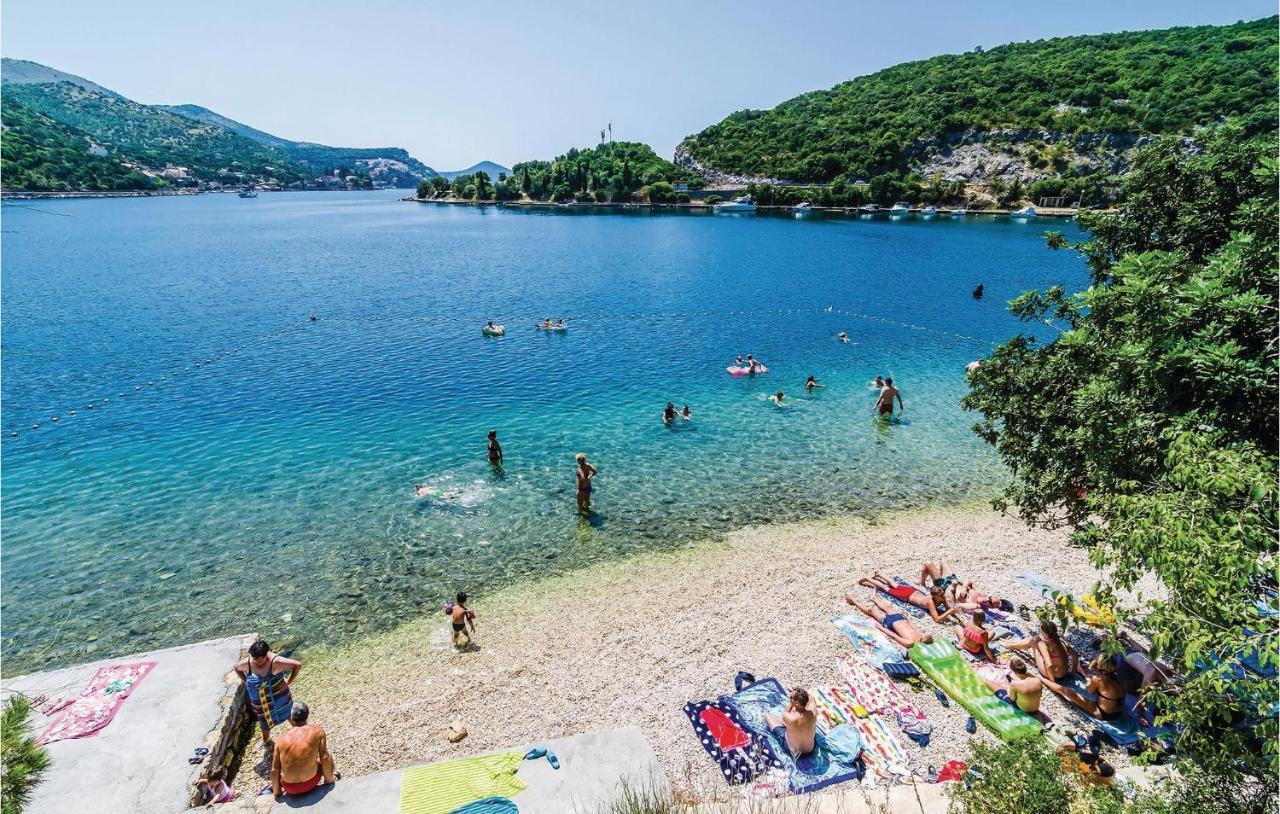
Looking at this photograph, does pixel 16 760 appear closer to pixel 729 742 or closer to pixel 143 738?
pixel 143 738

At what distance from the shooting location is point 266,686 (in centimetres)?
1132

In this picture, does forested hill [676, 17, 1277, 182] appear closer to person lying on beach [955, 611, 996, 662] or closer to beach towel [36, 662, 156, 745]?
person lying on beach [955, 611, 996, 662]

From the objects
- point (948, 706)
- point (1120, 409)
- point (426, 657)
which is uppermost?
point (1120, 409)

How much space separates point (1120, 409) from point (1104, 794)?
18.0 ft

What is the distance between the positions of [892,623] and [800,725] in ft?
16.7

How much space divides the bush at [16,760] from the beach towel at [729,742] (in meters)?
9.03

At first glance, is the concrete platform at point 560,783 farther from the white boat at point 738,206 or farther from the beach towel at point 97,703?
the white boat at point 738,206

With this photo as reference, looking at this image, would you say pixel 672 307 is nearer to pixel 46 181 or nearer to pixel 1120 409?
pixel 1120 409

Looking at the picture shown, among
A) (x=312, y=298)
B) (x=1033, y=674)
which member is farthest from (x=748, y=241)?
(x=1033, y=674)

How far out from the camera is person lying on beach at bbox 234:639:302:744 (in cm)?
1127

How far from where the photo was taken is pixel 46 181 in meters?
178

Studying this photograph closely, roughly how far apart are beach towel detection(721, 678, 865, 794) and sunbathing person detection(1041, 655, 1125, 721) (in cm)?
496

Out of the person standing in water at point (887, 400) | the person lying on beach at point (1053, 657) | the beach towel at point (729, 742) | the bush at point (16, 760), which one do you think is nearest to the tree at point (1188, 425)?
the person lying on beach at point (1053, 657)

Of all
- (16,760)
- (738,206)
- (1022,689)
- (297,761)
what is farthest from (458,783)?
(738,206)
